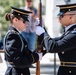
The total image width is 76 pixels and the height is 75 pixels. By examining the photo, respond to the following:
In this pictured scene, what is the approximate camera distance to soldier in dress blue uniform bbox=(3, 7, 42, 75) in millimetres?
3436

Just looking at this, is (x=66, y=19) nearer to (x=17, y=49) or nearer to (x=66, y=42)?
(x=66, y=42)

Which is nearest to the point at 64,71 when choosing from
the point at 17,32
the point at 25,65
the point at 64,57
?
the point at 64,57

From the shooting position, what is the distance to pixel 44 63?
7.09 meters

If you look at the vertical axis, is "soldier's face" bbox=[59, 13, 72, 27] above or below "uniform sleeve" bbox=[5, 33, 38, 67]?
above

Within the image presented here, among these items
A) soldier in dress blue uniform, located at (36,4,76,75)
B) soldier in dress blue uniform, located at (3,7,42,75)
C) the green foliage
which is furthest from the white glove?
the green foliage

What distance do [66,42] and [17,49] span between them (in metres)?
0.52

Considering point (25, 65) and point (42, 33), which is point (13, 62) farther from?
point (42, 33)

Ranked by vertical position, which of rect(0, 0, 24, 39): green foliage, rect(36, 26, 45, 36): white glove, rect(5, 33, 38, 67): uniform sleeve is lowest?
rect(0, 0, 24, 39): green foliage

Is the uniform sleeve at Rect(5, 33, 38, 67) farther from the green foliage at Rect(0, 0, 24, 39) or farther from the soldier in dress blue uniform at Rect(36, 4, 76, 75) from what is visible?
the green foliage at Rect(0, 0, 24, 39)

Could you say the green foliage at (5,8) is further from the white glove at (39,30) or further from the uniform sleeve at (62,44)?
the uniform sleeve at (62,44)

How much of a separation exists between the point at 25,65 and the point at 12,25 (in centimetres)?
45

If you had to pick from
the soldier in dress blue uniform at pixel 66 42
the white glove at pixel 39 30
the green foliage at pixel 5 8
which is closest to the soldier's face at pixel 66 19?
the soldier in dress blue uniform at pixel 66 42

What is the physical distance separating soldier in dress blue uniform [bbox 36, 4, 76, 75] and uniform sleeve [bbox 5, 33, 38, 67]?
20 centimetres

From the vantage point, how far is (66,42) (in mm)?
3281
